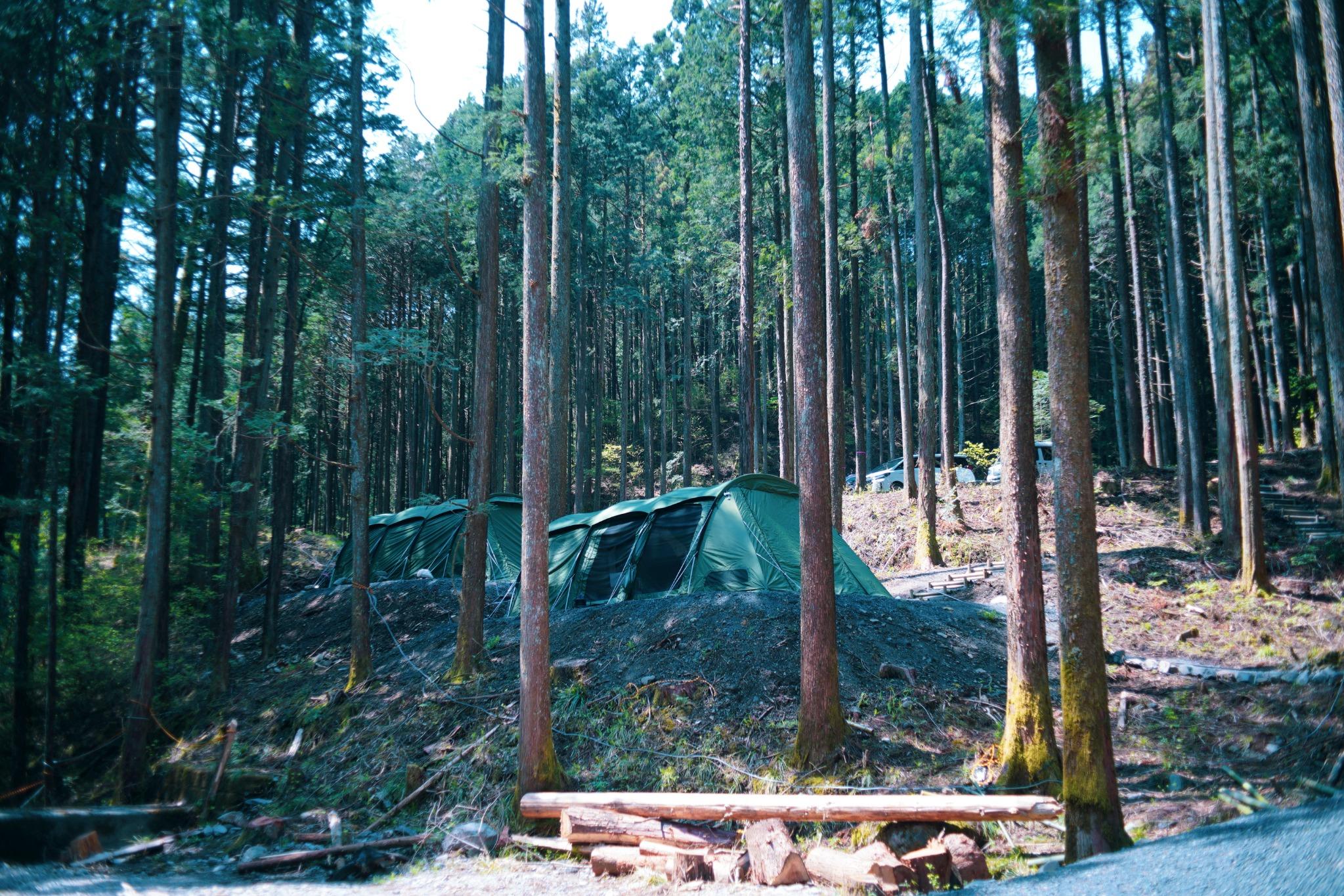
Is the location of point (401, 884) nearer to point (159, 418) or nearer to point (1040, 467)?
point (159, 418)

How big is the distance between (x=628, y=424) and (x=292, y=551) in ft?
67.7

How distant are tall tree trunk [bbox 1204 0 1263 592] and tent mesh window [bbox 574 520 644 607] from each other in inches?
407

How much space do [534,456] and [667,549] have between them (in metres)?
4.78

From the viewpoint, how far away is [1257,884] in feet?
13.7

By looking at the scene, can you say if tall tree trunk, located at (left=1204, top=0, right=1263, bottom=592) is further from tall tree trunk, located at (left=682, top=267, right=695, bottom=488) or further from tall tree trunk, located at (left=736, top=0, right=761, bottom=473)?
tall tree trunk, located at (left=682, top=267, right=695, bottom=488)

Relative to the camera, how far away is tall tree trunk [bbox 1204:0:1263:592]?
13.1 m

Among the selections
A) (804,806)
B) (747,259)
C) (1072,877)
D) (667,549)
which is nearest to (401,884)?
(804,806)

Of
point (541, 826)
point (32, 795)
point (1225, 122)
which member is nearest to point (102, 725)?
point (32, 795)

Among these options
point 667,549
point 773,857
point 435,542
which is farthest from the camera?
point 435,542

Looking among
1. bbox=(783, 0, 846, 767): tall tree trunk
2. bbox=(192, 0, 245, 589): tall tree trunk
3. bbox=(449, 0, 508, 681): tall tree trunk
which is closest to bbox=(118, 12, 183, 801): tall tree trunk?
bbox=(192, 0, 245, 589): tall tree trunk

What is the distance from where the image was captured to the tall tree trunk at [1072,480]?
18.1 feet

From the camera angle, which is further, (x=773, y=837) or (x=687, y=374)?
(x=687, y=374)

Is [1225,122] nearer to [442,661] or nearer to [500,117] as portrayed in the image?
[500,117]

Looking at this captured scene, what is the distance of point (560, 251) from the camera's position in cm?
950
